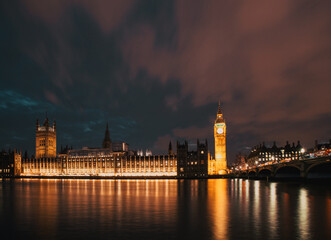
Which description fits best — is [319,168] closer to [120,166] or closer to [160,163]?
[160,163]

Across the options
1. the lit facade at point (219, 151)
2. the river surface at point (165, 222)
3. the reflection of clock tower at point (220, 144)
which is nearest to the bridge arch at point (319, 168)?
the reflection of clock tower at point (220, 144)

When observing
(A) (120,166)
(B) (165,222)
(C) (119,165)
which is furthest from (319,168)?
(B) (165,222)

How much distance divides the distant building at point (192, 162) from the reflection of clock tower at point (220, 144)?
61.0ft

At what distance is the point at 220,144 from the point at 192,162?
96.0 feet

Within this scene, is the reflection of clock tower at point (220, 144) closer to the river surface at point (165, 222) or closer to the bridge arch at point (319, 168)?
the bridge arch at point (319, 168)

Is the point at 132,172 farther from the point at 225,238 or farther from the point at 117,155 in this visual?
the point at 225,238

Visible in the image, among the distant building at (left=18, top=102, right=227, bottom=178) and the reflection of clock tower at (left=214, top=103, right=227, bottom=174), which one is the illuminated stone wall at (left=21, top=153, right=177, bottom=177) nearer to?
the distant building at (left=18, top=102, right=227, bottom=178)

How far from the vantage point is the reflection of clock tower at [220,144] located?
17288cm

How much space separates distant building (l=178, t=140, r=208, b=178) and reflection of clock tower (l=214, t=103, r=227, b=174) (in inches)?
732

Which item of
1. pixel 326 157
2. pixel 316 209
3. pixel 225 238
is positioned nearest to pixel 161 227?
pixel 225 238

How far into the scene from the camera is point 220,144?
7096 inches

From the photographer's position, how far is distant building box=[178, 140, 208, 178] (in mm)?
155750

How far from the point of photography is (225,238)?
20.5 metres

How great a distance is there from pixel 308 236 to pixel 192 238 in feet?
25.6
